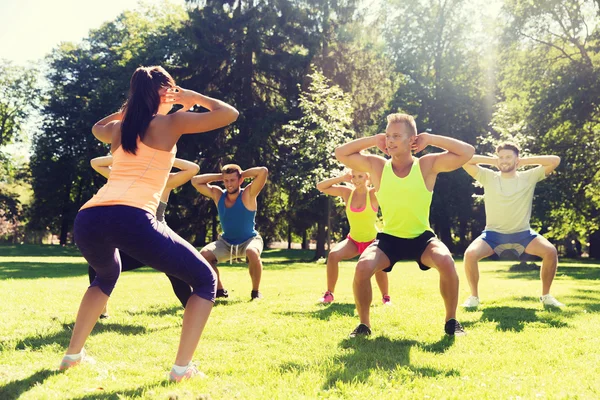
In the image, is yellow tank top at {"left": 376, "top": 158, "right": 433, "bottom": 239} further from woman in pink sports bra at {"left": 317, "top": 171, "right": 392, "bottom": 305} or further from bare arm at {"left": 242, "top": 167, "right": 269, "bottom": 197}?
bare arm at {"left": 242, "top": 167, "right": 269, "bottom": 197}

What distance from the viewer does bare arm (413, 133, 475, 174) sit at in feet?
19.2

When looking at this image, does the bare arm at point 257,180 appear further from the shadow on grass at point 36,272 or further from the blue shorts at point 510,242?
the shadow on grass at point 36,272

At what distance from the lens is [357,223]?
899 cm

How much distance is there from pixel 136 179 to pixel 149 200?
186 millimetres

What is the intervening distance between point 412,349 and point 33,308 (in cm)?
608

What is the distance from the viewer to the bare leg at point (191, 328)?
13.6 ft

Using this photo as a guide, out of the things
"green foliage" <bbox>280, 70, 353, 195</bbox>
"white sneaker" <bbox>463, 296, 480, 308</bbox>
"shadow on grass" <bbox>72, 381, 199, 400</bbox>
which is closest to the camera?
"shadow on grass" <bbox>72, 381, 199, 400</bbox>

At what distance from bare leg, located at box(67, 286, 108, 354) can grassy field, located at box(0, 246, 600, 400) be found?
0.22m

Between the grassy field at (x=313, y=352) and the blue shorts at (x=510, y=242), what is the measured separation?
86cm

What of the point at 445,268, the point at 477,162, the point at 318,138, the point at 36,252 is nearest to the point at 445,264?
the point at 445,268

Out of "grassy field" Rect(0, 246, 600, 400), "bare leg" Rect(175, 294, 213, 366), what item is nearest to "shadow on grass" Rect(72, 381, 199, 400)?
"grassy field" Rect(0, 246, 600, 400)

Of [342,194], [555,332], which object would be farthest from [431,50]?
[555,332]

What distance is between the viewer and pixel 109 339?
5891 millimetres

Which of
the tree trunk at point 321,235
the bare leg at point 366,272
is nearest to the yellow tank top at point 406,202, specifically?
the bare leg at point 366,272
